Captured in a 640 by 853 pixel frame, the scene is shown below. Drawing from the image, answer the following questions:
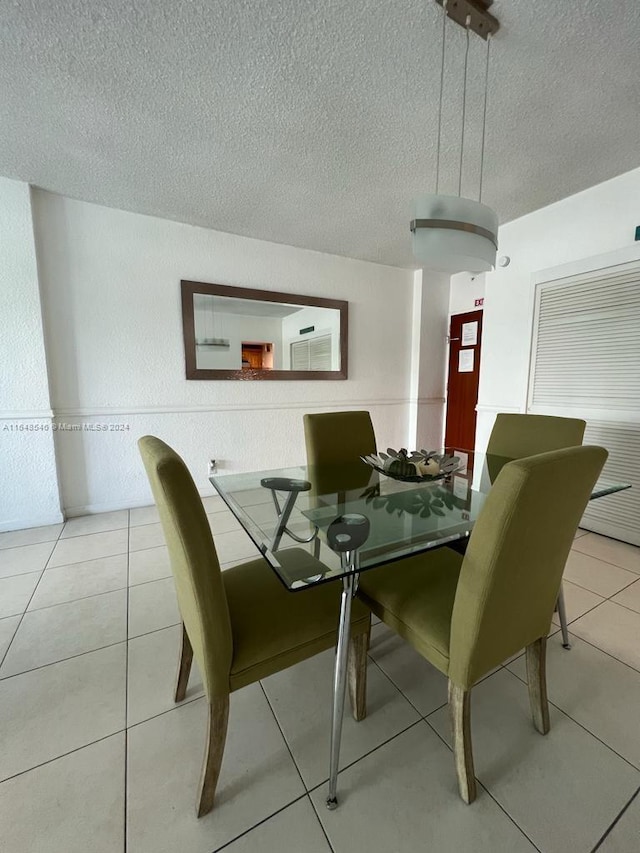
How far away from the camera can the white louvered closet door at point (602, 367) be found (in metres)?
2.34

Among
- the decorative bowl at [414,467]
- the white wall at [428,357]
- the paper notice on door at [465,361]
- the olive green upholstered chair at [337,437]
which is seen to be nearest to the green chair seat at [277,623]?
the decorative bowl at [414,467]

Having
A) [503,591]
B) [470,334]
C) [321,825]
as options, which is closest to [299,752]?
[321,825]

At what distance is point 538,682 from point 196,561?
114 cm

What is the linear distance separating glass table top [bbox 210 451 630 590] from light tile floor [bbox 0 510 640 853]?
632mm

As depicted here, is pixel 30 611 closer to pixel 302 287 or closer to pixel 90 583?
pixel 90 583

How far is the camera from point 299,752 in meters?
1.11

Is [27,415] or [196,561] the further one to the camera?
[27,415]

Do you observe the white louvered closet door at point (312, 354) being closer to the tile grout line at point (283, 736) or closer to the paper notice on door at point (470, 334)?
the paper notice on door at point (470, 334)

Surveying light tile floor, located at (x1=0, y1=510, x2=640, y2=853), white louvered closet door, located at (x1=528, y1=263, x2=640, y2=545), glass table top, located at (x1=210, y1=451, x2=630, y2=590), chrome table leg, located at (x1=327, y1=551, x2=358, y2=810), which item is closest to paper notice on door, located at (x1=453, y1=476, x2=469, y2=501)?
glass table top, located at (x1=210, y1=451, x2=630, y2=590)

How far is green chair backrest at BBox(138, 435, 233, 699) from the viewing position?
0.80m

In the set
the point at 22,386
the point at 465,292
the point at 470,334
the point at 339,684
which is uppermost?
the point at 465,292

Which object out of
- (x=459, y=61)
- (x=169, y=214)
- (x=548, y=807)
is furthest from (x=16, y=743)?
(x=169, y=214)

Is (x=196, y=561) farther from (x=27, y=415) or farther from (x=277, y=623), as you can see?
(x=27, y=415)

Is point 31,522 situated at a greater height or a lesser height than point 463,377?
lesser
